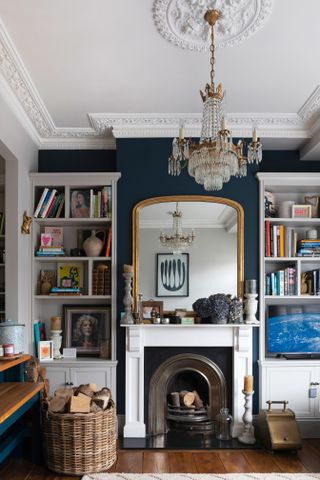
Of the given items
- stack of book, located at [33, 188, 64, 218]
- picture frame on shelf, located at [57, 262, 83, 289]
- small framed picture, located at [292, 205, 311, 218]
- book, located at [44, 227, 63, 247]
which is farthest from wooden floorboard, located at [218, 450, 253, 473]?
stack of book, located at [33, 188, 64, 218]

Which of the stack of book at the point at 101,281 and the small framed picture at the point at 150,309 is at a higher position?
the stack of book at the point at 101,281

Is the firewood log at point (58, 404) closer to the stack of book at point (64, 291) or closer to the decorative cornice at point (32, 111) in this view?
the stack of book at point (64, 291)

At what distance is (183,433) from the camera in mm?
4590

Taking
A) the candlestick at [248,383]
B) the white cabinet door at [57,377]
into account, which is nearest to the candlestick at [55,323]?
the white cabinet door at [57,377]

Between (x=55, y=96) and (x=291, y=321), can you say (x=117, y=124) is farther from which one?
(x=291, y=321)

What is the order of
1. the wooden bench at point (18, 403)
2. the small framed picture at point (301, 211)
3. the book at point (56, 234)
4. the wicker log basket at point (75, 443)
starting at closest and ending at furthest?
the wooden bench at point (18, 403) < the wicker log basket at point (75, 443) < the small framed picture at point (301, 211) < the book at point (56, 234)

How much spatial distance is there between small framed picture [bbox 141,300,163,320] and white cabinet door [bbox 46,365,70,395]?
0.89 meters

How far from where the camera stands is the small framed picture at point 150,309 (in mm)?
4793

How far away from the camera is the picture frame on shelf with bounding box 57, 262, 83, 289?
5.04 m

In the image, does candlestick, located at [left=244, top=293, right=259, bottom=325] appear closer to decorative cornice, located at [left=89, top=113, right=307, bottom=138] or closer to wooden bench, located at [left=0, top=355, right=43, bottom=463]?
decorative cornice, located at [left=89, top=113, right=307, bottom=138]

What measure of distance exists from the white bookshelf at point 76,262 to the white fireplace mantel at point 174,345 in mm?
202

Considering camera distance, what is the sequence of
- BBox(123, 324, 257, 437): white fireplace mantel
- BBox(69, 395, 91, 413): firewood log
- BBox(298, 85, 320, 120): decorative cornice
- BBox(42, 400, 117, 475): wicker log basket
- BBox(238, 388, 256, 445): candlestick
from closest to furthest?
Result: BBox(42, 400, 117, 475): wicker log basket
BBox(69, 395, 91, 413): firewood log
BBox(298, 85, 320, 120): decorative cornice
BBox(238, 388, 256, 445): candlestick
BBox(123, 324, 257, 437): white fireplace mantel

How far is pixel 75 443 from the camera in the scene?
12.2 ft

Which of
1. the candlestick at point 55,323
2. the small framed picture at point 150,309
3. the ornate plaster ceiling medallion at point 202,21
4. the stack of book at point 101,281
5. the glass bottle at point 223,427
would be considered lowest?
the glass bottle at point 223,427
